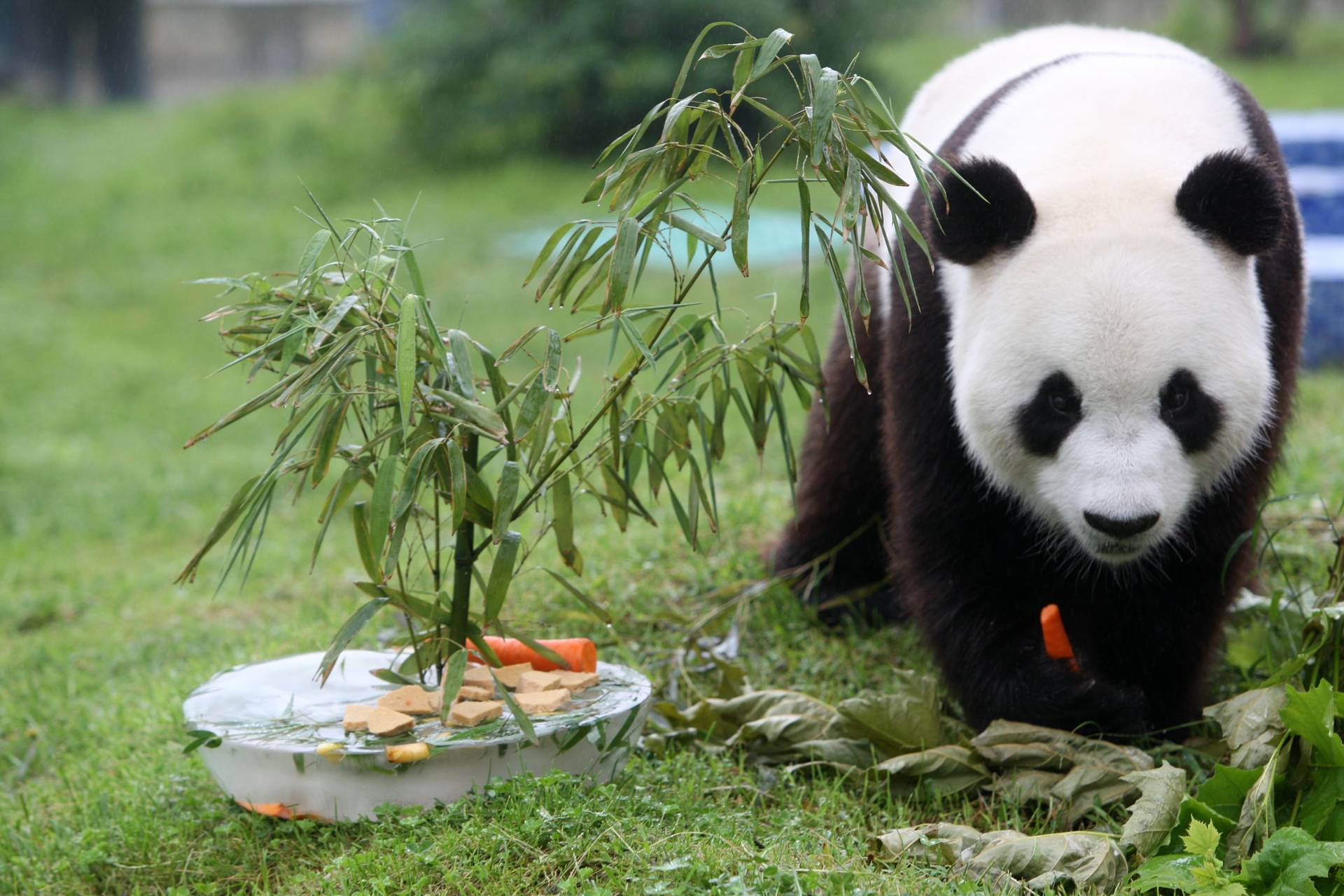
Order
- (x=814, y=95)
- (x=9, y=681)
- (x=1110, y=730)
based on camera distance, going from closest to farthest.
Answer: (x=814, y=95)
(x=1110, y=730)
(x=9, y=681)

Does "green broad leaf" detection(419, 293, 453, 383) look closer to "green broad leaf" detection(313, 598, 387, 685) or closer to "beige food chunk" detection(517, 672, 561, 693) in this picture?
"green broad leaf" detection(313, 598, 387, 685)

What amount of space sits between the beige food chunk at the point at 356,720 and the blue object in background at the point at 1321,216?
4.24 meters

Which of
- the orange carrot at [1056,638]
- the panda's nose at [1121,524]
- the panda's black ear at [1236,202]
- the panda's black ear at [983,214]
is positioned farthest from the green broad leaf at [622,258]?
the orange carrot at [1056,638]

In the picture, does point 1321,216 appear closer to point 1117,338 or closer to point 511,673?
point 1117,338

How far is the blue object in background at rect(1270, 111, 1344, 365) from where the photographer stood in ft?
22.4

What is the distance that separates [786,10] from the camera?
43.3 feet

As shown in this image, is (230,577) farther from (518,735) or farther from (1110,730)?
(1110,730)

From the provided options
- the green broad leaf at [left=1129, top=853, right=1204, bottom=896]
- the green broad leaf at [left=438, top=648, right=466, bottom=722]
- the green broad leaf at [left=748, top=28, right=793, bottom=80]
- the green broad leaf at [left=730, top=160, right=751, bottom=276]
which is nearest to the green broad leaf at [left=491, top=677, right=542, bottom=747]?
the green broad leaf at [left=438, top=648, right=466, bottom=722]

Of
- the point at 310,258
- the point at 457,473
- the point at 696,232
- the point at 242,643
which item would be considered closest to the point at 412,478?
the point at 457,473

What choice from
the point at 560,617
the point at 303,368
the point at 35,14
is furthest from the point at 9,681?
the point at 35,14

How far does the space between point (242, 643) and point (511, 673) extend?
167 centimetres

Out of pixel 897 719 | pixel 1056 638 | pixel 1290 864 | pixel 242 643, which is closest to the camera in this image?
pixel 1290 864

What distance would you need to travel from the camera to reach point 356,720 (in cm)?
252

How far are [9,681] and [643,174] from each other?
2716 millimetres
